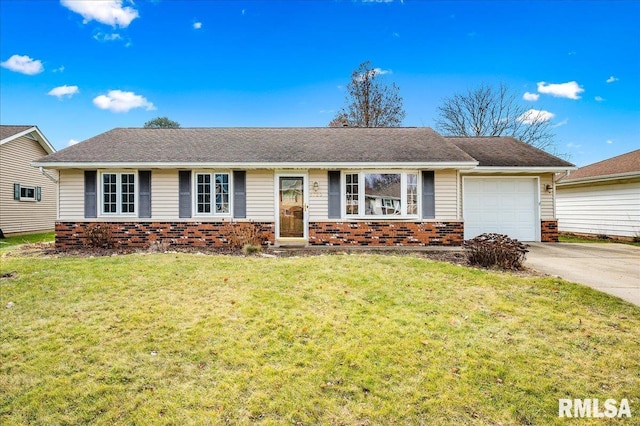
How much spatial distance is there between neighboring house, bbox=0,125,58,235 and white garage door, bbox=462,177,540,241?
18.4 meters

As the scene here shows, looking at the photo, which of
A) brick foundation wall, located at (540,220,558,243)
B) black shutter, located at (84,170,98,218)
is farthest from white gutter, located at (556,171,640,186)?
black shutter, located at (84,170,98,218)

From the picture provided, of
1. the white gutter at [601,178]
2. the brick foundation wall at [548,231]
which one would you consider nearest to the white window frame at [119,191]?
the brick foundation wall at [548,231]

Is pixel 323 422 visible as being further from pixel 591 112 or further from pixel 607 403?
pixel 591 112

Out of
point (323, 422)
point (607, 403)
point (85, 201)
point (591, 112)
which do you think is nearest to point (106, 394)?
point (323, 422)

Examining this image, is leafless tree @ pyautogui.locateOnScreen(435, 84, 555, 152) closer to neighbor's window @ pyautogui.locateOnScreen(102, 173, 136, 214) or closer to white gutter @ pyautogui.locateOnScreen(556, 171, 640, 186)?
white gutter @ pyautogui.locateOnScreen(556, 171, 640, 186)

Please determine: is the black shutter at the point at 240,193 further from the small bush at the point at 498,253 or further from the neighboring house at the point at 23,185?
the neighboring house at the point at 23,185

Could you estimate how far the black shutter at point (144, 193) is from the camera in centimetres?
1081

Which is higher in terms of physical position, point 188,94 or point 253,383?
point 188,94

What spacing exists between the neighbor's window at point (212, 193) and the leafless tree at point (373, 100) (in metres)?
16.2

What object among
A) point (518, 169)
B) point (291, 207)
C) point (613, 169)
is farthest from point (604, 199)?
point (291, 207)

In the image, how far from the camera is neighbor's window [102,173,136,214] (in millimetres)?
10836

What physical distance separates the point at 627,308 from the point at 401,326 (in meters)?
3.50

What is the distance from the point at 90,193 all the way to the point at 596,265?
47.6ft

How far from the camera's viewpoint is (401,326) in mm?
4301
